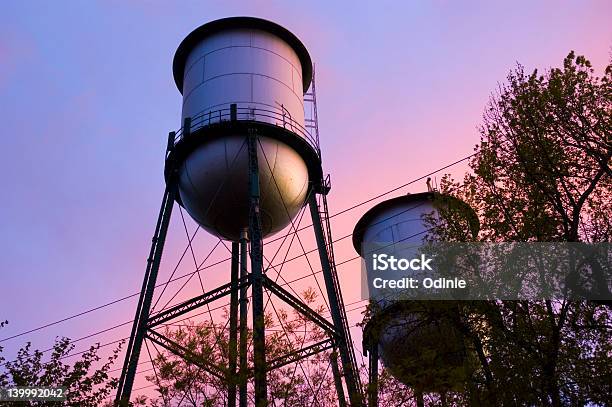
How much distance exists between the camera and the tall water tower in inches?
639

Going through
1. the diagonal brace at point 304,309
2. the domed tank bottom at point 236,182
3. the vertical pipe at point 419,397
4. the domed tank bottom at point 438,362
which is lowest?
the vertical pipe at point 419,397

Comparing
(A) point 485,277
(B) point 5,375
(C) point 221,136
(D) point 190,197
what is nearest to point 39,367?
(B) point 5,375

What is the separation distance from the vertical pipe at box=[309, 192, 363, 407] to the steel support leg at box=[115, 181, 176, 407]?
411cm

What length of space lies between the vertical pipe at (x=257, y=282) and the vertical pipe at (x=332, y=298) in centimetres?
242

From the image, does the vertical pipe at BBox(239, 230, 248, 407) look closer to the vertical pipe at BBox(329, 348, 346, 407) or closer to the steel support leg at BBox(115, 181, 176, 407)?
the vertical pipe at BBox(329, 348, 346, 407)

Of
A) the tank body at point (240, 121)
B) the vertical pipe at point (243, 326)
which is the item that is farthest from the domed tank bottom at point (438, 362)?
the tank body at point (240, 121)

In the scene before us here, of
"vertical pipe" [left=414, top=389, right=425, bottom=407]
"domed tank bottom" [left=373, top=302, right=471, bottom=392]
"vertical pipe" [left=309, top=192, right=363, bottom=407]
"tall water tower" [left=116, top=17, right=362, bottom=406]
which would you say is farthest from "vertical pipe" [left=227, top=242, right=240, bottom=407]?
"vertical pipe" [left=414, top=389, right=425, bottom=407]

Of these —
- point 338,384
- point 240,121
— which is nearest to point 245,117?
point 240,121

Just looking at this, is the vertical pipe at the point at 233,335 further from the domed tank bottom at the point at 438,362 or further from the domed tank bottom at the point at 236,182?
the domed tank bottom at the point at 438,362

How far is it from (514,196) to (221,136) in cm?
841

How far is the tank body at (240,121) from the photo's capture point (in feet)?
56.1

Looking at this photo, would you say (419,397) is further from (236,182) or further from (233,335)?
(236,182)

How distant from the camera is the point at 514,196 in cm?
1151

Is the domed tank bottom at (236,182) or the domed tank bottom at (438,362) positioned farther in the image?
the domed tank bottom at (236,182)
